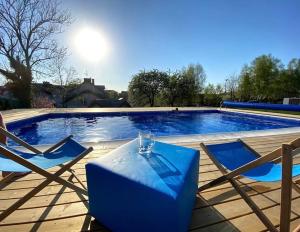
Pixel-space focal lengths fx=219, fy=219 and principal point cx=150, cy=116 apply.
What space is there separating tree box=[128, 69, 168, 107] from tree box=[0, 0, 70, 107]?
6.96 metres

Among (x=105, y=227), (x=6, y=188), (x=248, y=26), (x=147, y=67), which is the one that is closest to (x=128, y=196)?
(x=105, y=227)

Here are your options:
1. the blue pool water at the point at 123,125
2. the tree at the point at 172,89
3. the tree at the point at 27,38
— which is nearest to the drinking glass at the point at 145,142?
the blue pool water at the point at 123,125

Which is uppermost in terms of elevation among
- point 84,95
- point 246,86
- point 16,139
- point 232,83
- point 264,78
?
point 264,78

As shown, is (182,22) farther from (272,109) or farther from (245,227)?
(245,227)

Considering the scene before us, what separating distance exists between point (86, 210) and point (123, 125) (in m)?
7.34

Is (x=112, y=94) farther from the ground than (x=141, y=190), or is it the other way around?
(x=112, y=94)

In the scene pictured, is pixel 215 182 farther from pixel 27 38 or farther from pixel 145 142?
pixel 27 38

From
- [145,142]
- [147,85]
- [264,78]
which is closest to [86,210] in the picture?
[145,142]

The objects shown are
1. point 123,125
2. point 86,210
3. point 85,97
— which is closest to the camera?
point 86,210

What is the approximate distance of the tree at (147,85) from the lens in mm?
19750

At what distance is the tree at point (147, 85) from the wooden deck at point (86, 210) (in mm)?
17527

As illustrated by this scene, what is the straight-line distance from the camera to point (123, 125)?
927 centimetres

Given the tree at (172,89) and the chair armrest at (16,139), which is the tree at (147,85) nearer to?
the tree at (172,89)

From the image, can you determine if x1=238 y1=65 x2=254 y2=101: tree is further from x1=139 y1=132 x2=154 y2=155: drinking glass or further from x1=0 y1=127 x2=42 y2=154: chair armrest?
x1=0 y1=127 x2=42 y2=154: chair armrest
